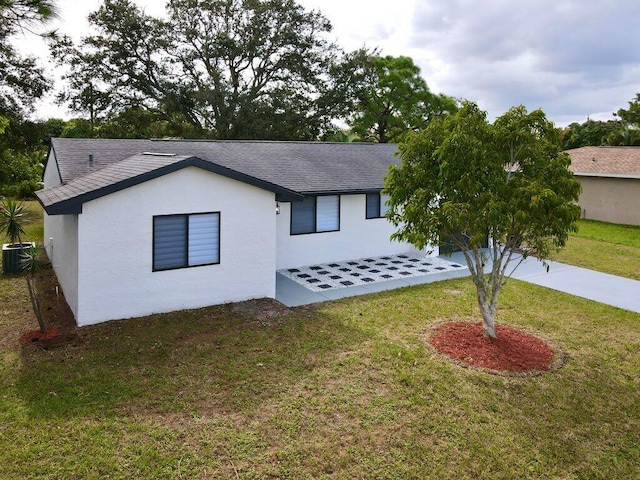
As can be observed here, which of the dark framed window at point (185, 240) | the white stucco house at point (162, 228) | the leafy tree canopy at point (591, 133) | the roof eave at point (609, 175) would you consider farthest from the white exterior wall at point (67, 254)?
the leafy tree canopy at point (591, 133)

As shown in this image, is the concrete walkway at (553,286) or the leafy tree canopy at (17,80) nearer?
the concrete walkway at (553,286)

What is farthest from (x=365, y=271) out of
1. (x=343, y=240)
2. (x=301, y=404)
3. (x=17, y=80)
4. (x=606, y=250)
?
(x=17, y=80)

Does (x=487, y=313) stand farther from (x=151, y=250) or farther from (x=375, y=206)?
(x=375, y=206)

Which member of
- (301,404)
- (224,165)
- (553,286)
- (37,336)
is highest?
(224,165)

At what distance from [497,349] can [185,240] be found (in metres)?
6.43

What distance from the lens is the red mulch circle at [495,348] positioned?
7727 mm

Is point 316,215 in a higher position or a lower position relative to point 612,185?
lower

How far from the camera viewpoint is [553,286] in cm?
1264

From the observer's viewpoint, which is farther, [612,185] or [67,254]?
[612,185]

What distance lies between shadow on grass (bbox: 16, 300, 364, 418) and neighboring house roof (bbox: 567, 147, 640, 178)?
19.0 m

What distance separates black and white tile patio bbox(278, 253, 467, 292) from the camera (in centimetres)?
1268

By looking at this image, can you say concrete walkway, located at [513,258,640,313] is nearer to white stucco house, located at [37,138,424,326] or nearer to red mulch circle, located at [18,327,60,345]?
white stucco house, located at [37,138,424,326]

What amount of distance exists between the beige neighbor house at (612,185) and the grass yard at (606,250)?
0.96 m

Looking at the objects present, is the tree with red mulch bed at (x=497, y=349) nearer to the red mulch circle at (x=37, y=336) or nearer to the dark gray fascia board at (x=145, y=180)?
the dark gray fascia board at (x=145, y=180)
